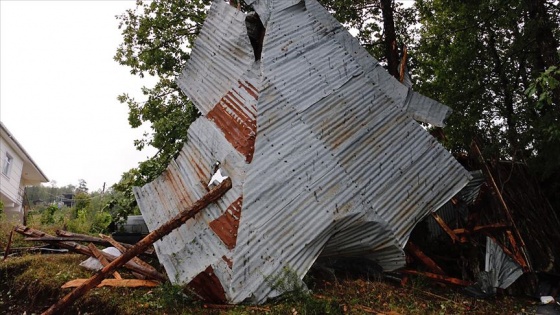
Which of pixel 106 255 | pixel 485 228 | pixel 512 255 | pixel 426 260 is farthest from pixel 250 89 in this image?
pixel 512 255

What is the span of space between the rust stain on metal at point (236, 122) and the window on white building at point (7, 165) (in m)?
16.0

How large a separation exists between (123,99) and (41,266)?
659 cm

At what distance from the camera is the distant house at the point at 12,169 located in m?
16.3

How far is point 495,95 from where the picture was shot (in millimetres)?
10469

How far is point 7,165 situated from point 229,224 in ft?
57.8

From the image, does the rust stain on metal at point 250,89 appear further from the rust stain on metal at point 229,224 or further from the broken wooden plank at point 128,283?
the broken wooden plank at point 128,283

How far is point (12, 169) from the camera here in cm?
1788

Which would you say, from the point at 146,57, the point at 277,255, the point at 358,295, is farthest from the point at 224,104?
the point at 146,57

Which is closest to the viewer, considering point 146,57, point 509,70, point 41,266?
point 41,266

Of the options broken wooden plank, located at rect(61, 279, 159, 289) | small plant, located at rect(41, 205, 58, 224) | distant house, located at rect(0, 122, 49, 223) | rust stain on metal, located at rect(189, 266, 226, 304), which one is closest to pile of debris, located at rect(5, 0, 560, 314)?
rust stain on metal, located at rect(189, 266, 226, 304)

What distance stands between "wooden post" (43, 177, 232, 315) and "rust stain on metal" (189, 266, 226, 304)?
2.17 ft

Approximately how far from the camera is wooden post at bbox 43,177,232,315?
162 inches

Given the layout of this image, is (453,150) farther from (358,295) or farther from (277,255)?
(277,255)

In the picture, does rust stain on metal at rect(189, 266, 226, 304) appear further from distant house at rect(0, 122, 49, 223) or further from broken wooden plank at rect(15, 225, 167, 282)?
distant house at rect(0, 122, 49, 223)
